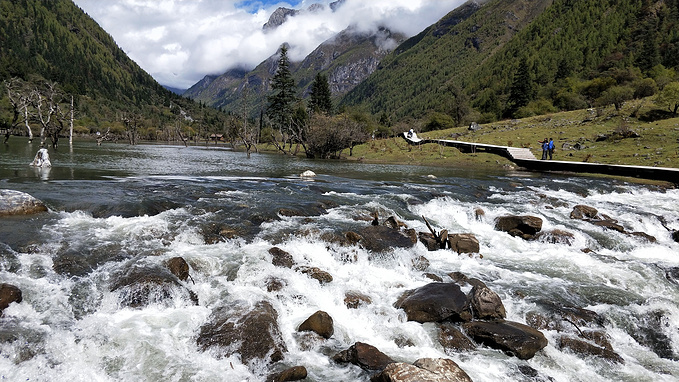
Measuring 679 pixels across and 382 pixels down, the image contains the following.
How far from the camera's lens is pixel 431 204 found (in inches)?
806

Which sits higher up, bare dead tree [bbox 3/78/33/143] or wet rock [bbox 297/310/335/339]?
bare dead tree [bbox 3/78/33/143]

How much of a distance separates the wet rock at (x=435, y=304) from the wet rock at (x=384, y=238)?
10.8 feet

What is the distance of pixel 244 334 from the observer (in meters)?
7.68

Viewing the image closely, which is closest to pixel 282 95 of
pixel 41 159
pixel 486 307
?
pixel 41 159

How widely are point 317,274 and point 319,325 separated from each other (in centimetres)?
261

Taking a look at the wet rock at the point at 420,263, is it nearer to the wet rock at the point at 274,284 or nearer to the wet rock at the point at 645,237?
the wet rock at the point at 274,284

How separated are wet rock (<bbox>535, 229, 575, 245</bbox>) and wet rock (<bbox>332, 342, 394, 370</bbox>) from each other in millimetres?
11760

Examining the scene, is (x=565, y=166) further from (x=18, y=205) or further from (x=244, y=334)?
(x=18, y=205)

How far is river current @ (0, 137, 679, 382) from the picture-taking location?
7.05 m

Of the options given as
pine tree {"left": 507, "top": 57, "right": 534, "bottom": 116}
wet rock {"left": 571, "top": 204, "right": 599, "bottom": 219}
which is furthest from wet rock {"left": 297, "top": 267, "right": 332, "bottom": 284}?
pine tree {"left": 507, "top": 57, "right": 534, "bottom": 116}

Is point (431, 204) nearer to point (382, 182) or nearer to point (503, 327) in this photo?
point (382, 182)

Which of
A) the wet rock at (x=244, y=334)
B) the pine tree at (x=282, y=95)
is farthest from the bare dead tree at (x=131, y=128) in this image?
the wet rock at (x=244, y=334)

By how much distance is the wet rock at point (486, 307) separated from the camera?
9039 mm

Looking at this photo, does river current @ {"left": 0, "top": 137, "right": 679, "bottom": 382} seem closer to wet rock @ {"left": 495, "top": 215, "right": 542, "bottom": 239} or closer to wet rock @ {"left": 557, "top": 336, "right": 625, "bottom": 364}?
wet rock @ {"left": 557, "top": 336, "right": 625, "bottom": 364}
